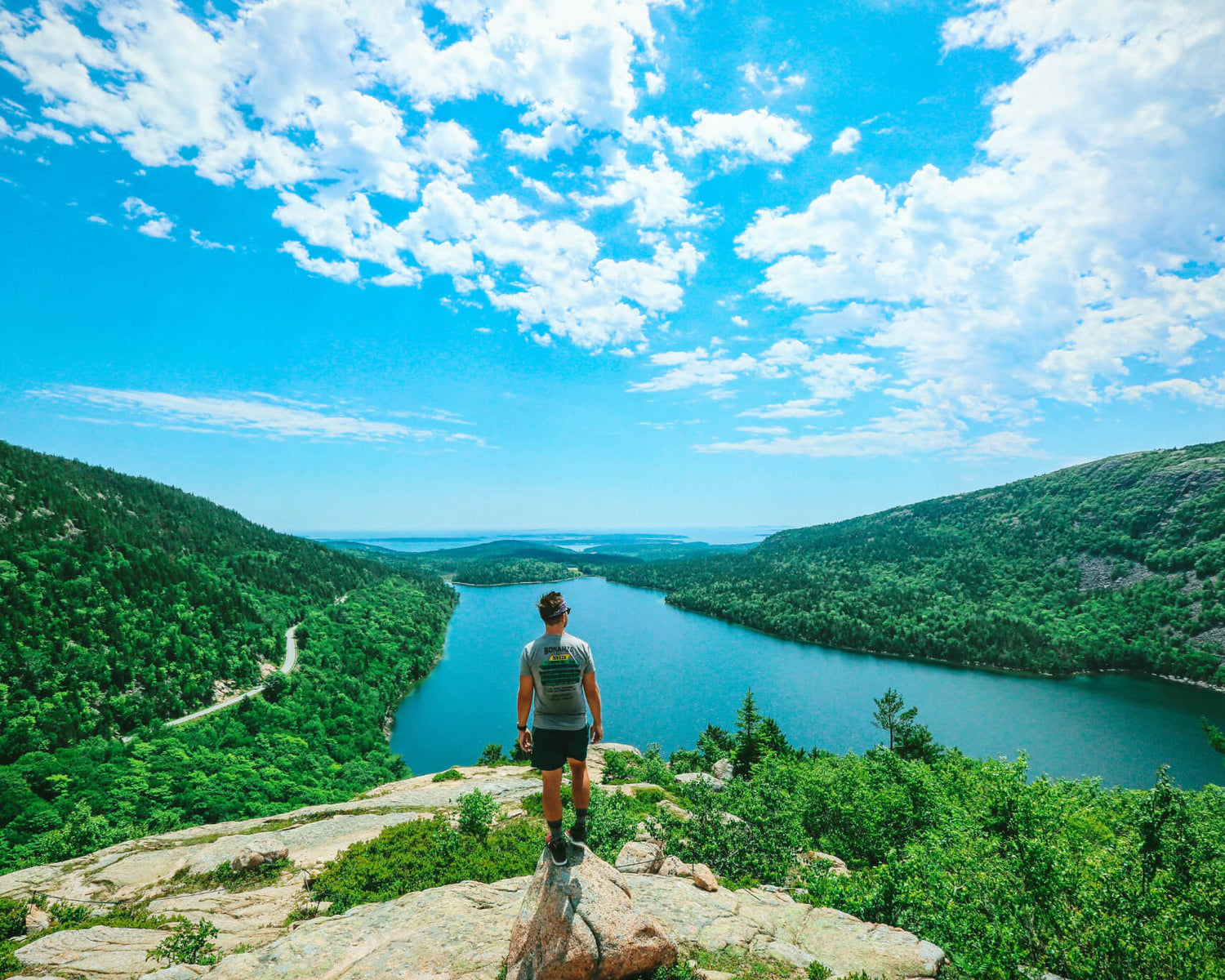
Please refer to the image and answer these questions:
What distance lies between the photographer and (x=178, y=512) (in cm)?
14238

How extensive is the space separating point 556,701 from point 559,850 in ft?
10.0

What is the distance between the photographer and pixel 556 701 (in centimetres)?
793

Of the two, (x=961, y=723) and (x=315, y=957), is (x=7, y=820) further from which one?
(x=961, y=723)

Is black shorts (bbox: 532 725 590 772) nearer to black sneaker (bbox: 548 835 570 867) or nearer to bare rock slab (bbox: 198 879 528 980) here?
black sneaker (bbox: 548 835 570 867)

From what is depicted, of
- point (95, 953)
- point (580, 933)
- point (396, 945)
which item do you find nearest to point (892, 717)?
point (580, 933)

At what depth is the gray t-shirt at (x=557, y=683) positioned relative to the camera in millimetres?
7934

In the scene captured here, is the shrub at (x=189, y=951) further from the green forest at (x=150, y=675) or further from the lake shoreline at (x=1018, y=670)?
the lake shoreline at (x=1018, y=670)

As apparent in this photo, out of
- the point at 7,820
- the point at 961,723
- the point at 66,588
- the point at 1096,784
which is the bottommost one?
the point at 961,723

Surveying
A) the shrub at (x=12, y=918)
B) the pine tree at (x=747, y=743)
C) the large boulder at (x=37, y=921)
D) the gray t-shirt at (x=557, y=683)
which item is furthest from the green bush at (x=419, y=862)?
the pine tree at (x=747, y=743)

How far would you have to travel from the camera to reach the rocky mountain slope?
8609 millimetres

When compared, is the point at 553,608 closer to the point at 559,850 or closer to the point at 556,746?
the point at 556,746

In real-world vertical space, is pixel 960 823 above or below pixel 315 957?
below

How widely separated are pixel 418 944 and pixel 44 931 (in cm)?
963

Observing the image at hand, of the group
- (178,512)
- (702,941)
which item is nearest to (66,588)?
(178,512)
